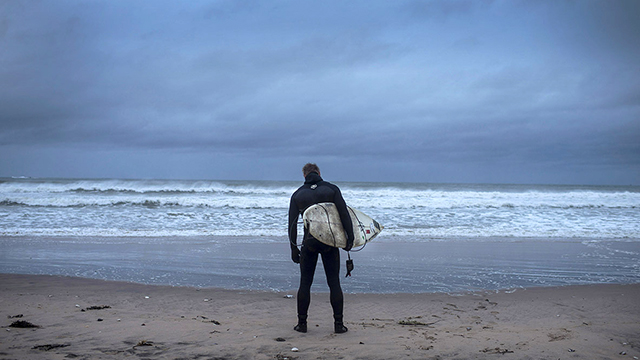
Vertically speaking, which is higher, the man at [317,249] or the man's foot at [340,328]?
the man at [317,249]

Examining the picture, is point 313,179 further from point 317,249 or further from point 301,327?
point 301,327

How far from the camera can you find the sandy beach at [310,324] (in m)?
3.88

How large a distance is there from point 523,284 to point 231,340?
16.8ft

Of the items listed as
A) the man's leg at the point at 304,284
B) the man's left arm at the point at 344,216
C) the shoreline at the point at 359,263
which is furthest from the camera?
the shoreline at the point at 359,263

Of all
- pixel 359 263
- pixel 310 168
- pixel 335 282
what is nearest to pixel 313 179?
pixel 310 168

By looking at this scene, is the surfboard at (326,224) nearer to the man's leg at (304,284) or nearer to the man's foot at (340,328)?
the man's leg at (304,284)

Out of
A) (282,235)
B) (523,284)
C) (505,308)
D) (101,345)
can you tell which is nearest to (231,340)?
(101,345)

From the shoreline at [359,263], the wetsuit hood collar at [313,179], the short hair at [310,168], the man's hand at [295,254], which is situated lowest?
the shoreline at [359,263]

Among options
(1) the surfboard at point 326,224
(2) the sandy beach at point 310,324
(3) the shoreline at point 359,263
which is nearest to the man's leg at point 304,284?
(2) the sandy beach at point 310,324

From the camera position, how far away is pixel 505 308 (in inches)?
222

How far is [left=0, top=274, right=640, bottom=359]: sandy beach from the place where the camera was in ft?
12.7

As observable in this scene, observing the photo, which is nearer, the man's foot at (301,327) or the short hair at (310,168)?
the man's foot at (301,327)

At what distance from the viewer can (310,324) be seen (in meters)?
4.88

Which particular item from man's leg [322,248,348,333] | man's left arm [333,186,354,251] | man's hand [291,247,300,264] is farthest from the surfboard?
man's hand [291,247,300,264]
